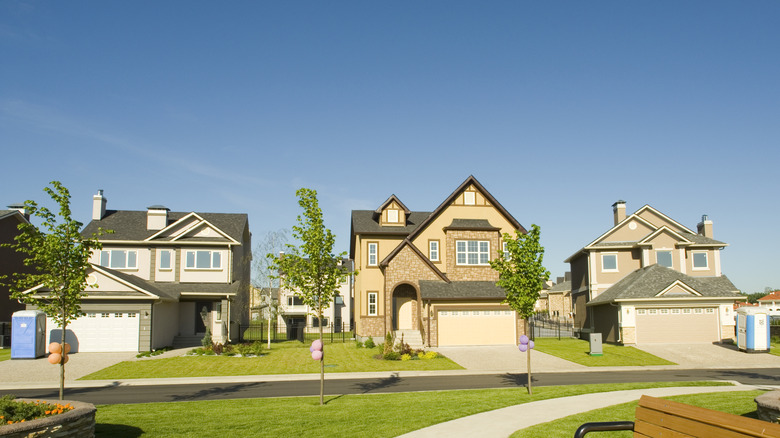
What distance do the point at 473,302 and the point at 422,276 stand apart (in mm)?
3676

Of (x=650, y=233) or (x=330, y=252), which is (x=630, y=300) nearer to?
(x=650, y=233)

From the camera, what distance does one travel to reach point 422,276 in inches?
1444

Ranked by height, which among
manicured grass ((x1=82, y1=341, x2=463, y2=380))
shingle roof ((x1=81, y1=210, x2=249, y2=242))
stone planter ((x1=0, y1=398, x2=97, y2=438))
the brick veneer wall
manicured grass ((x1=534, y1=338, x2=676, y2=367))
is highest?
shingle roof ((x1=81, y1=210, x2=249, y2=242))

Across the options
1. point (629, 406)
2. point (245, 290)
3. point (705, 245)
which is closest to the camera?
point (629, 406)

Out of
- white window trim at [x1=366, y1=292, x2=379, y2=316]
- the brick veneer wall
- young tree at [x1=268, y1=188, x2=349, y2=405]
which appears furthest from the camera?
white window trim at [x1=366, y1=292, x2=379, y2=316]

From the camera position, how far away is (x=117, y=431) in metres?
12.5

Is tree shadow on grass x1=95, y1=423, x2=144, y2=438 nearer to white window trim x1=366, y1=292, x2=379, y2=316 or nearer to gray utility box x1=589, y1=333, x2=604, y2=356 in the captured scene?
gray utility box x1=589, y1=333, x2=604, y2=356

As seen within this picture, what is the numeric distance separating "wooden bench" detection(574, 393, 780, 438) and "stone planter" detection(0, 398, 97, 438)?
8621mm

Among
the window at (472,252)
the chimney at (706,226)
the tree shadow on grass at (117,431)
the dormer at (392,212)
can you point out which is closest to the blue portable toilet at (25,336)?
the tree shadow on grass at (117,431)

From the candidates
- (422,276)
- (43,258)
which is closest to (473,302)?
(422,276)

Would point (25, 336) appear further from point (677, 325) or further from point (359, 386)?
point (677, 325)

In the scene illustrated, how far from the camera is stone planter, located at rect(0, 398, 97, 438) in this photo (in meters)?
9.26

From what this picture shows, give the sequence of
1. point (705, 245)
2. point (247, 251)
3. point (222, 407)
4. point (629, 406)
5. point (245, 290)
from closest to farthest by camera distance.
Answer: point (629, 406) < point (222, 407) < point (705, 245) < point (245, 290) < point (247, 251)

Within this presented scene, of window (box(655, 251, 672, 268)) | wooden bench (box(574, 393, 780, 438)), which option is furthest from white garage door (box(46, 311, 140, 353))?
window (box(655, 251, 672, 268))
